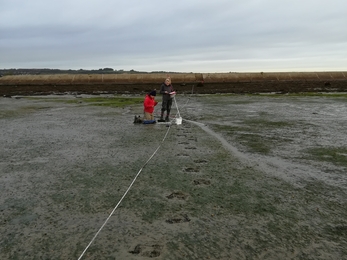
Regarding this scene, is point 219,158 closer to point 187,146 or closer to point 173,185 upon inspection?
point 187,146

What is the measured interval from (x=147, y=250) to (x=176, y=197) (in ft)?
5.21

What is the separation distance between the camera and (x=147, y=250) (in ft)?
12.3

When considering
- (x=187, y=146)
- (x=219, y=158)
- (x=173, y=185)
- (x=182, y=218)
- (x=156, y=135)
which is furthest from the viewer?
(x=156, y=135)

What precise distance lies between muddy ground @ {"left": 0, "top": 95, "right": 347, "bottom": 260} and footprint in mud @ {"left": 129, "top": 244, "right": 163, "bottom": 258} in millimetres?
11

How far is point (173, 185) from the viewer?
5859 mm

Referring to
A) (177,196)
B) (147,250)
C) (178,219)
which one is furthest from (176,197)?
(147,250)

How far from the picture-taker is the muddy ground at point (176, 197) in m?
3.85

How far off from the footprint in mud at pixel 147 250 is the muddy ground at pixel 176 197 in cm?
1

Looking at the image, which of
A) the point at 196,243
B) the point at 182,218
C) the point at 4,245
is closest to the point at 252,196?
the point at 182,218

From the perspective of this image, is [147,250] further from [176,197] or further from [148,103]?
[148,103]

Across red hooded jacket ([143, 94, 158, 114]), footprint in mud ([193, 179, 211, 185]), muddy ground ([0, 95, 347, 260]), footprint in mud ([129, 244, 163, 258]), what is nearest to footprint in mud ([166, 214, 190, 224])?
muddy ground ([0, 95, 347, 260])

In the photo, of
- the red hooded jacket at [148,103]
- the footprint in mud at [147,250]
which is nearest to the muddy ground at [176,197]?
the footprint in mud at [147,250]

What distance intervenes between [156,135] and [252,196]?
19.3ft

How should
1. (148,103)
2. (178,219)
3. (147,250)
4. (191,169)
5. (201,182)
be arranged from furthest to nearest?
(148,103) → (191,169) → (201,182) → (178,219) → (147,250)
